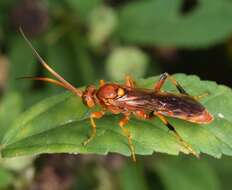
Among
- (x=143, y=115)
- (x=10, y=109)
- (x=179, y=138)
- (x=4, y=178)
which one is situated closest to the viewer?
(x=179, y=138)

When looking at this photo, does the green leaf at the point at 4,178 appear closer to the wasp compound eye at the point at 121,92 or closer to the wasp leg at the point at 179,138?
the wasp compound eye at the point at 121,92

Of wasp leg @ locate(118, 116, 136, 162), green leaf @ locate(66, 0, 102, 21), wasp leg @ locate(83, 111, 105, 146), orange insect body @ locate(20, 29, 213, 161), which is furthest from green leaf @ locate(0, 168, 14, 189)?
green leaf @ locate(66, 0, 102, 21)

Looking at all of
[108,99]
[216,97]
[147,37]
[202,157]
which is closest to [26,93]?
[147,37]

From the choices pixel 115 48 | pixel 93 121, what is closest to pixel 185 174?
pixel 115 48

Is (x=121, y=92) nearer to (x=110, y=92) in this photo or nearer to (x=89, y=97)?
(x=110, y=92)

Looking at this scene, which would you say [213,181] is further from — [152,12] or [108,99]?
[108,99]

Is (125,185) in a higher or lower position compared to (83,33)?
lower

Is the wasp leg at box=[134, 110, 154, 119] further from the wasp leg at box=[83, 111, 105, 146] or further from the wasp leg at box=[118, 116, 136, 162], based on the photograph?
the wasp leg at box=[83, 111, 105, 146]
